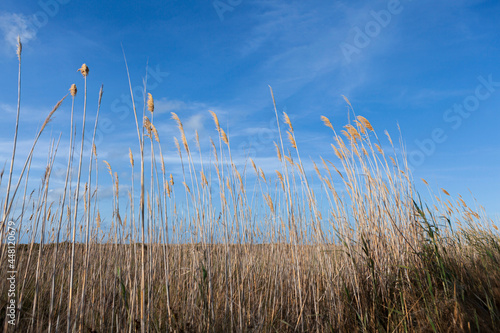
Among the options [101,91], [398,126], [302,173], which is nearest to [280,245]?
[302,173]

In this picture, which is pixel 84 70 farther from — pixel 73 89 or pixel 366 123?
pixel 366 123

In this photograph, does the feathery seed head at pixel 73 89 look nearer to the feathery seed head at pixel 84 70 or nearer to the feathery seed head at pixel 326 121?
the feathery seed head at pixel 84 70

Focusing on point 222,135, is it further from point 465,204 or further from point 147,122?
point 465,204

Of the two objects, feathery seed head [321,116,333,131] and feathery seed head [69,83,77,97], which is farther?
feathery seed head [321,116,333,131]

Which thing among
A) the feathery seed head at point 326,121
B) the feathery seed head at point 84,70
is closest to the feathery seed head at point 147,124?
the feathery seed head at point 84,70

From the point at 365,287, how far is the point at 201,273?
137 centimetres

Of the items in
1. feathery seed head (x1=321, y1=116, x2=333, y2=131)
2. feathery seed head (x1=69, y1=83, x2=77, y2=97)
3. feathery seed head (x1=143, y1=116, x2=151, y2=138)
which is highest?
feathery seed head (x1=321, y1=116, x2=333, y2=131)

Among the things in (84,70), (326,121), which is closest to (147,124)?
(84,70)

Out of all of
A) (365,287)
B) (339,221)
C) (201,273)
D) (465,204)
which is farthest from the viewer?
(465,204)

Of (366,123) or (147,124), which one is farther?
(366,123)

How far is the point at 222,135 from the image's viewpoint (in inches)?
104

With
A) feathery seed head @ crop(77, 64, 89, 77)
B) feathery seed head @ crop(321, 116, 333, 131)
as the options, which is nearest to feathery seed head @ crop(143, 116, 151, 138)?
feathery seed head @ crop(77, 64, 89, 77)

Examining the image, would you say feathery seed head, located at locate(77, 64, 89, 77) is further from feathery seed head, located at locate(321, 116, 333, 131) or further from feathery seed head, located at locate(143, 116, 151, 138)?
feathery seed head, located at locate(321, 116, 333, 131)

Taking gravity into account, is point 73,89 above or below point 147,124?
above
